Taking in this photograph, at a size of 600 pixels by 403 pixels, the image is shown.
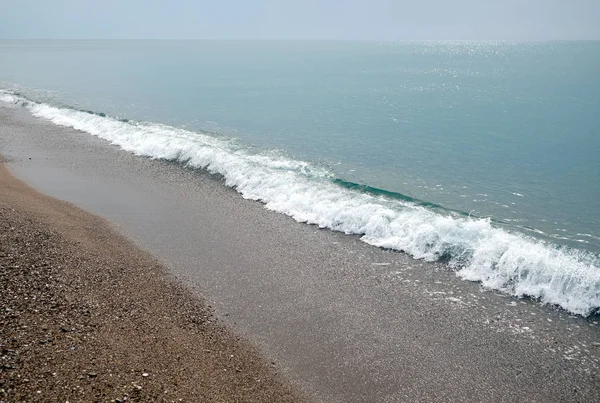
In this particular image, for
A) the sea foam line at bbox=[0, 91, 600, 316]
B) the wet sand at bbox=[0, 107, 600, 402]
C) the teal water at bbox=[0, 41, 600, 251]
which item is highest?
the teal water at bbox=[0, 41, 600, 251]

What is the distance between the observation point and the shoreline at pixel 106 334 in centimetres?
727

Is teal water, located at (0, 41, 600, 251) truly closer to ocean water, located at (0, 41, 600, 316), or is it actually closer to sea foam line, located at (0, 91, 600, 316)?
ocean water, located at (0, 41, 600, 316)

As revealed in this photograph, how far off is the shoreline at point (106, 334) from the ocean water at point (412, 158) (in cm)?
690

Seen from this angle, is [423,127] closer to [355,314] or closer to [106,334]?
[355,314]

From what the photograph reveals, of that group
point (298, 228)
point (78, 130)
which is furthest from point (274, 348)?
point (78, 130)

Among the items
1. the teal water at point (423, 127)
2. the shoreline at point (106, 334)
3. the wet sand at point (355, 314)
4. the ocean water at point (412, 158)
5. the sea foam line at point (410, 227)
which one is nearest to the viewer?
the shoreline at point (106, 334)

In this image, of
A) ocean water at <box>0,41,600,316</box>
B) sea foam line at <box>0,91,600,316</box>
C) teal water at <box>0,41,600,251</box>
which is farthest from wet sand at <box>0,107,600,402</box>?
teal water at <box>0,41,600,251</box>

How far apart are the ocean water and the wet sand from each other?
3.99 feet

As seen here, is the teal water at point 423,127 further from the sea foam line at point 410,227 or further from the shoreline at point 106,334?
the shoreline at point 106,334

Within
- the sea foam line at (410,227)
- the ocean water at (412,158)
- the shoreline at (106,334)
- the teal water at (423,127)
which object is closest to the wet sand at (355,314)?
the sea foam line at (410,227)

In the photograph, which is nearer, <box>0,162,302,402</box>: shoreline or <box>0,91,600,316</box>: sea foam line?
<box>0,162,302,402</box>: shoreline

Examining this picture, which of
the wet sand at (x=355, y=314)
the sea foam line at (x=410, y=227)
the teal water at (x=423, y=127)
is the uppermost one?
the teal water at (x=423, y=127)

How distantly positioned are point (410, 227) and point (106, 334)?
33.2 feet

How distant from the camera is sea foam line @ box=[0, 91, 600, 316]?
471 inches
